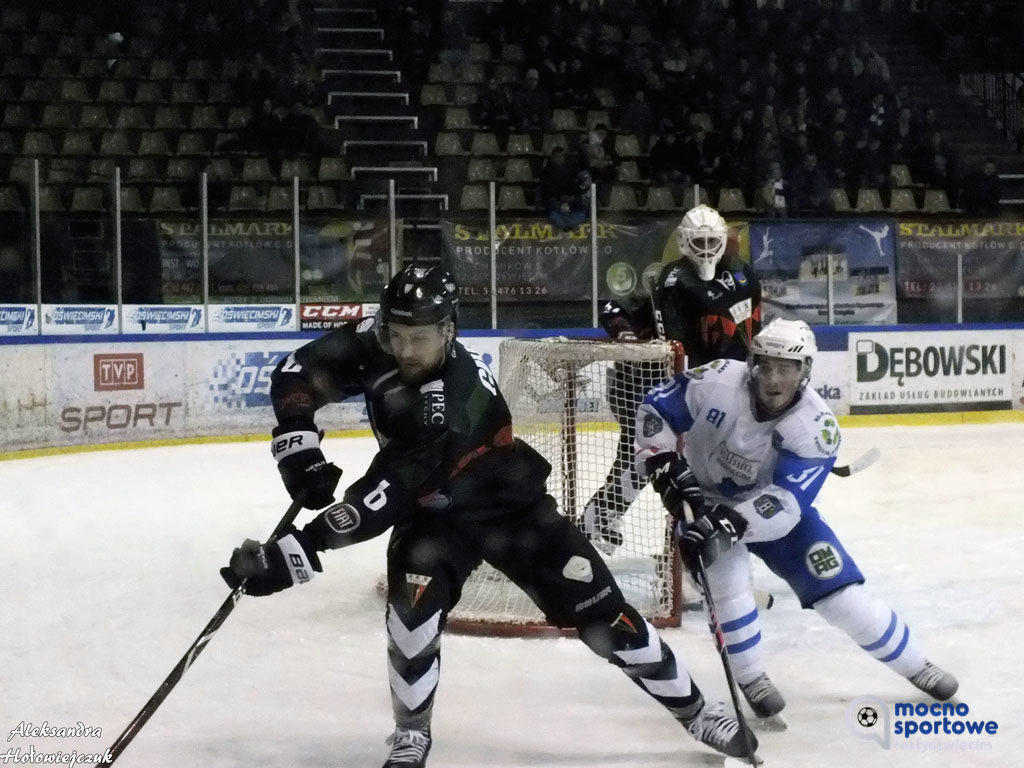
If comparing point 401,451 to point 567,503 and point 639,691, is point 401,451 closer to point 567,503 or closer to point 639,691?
point 639,691

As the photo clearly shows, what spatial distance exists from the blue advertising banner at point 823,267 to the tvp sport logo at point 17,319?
494cm

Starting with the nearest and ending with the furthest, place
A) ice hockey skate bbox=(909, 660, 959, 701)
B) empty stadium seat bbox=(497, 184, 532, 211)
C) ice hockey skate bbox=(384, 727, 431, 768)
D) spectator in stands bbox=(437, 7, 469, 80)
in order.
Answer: ice hockey skate bbox=(384, 727, 431, 768) < ice hockey skate bbox=(909, 660, 959, 701) < empty stadium seat bbox=(497, 184, 532, 211) < spectator in stands bbox=(437, 7, 469, 80)

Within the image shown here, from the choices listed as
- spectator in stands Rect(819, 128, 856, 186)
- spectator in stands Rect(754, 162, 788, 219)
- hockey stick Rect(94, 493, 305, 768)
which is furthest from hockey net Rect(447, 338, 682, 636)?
spectator in stands Rect(819, 128, 856, 186)

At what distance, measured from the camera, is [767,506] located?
334cm

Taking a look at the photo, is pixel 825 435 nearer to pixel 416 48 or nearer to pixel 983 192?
pixel 983 192

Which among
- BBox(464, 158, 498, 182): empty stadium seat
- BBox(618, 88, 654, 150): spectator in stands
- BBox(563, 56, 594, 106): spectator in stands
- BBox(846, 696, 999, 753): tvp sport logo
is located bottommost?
BBox(846, 696, 999, 753): tvp sport logo

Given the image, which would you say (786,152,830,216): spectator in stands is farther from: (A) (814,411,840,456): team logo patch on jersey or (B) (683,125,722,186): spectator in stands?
(A) (814,411,840,456): team logo patch on jersey

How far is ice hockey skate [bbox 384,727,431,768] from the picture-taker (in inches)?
117

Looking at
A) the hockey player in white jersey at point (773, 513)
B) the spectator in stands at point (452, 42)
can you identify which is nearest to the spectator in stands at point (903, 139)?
the spectator in stands at point (452, 42)

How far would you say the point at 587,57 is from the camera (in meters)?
13.5

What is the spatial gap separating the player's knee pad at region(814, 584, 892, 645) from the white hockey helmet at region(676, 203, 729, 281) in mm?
1749

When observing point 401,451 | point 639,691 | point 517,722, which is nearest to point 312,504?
point 401,451

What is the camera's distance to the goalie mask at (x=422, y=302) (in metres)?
2.84

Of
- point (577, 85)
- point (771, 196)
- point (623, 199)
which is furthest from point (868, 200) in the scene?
point (577, 85)
